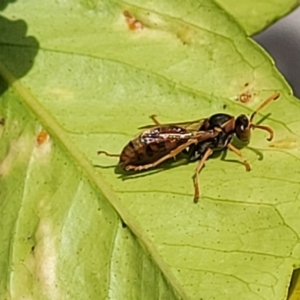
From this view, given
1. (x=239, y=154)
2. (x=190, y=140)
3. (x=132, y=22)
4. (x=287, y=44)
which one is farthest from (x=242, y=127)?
(x=287, y=44)

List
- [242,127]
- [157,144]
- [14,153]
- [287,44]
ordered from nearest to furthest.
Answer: [14,153] → [242,127] → [157,144] → [287,44]

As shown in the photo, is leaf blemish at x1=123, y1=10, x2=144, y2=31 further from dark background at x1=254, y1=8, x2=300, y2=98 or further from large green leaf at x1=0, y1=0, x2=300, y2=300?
dark background at x1=254, y1=8, x2=300, y2=98

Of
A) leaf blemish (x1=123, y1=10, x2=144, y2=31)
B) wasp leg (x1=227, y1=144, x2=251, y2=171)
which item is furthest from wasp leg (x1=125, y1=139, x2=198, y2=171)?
leaf blemish (x1=123, y1=10, x2=144, y2=31)

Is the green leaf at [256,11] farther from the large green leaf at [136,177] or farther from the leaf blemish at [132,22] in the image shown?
the leaf blemish at [132,22]

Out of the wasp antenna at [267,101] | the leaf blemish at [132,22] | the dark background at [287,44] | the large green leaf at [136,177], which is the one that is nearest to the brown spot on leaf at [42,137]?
the large green leaf at [136,177]

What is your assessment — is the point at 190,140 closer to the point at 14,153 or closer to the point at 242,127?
the point at 242,127

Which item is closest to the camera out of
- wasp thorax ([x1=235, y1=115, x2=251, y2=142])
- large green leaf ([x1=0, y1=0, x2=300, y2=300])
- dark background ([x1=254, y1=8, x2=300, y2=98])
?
large green leaf ([x1=0, y1=0, x2=300, y2=300])
